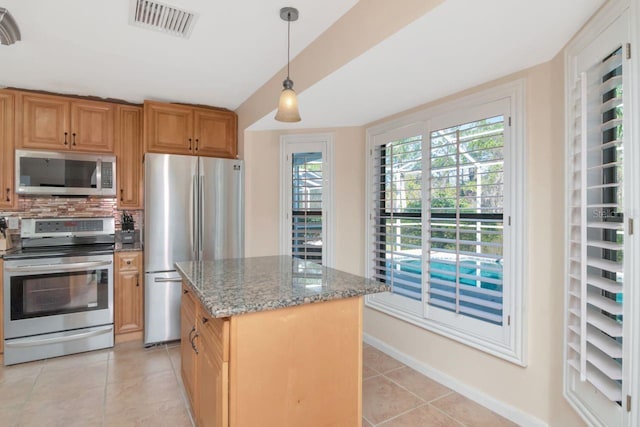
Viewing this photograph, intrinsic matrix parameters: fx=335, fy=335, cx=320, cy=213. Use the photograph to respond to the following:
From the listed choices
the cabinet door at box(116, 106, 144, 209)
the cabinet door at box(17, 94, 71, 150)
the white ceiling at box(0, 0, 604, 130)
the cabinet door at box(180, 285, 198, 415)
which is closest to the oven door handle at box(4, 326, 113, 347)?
the cabinet door at box(116, 106, 144, 209)

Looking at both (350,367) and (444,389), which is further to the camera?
(444,389)

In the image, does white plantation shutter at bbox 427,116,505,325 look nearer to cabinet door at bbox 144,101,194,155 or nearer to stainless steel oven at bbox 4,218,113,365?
cabinet door at bbox 144,101,194,155

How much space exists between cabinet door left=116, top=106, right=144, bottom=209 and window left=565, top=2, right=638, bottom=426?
3568mm

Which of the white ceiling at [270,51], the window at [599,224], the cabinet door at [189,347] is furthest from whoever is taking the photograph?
the cabinet door at [189,347]

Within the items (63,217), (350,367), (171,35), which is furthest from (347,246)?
(63,217)

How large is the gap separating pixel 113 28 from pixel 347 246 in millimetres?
2480

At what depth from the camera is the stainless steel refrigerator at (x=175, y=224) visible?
9.97 ft

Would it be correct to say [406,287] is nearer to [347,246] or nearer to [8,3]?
[347,246]

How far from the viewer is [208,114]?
356 centimetres

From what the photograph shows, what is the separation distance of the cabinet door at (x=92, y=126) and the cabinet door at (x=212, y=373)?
2509 mm

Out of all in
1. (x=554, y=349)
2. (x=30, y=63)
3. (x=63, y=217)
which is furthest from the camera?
(x=63, y=217)

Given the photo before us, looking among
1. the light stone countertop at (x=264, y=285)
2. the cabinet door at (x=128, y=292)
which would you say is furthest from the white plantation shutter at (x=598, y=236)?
the cabinet door at (x=128, y=292)

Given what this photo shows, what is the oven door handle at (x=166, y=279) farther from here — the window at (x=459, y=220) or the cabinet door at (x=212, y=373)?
the window at (x=459, y=220)

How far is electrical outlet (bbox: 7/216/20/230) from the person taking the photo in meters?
3.13
